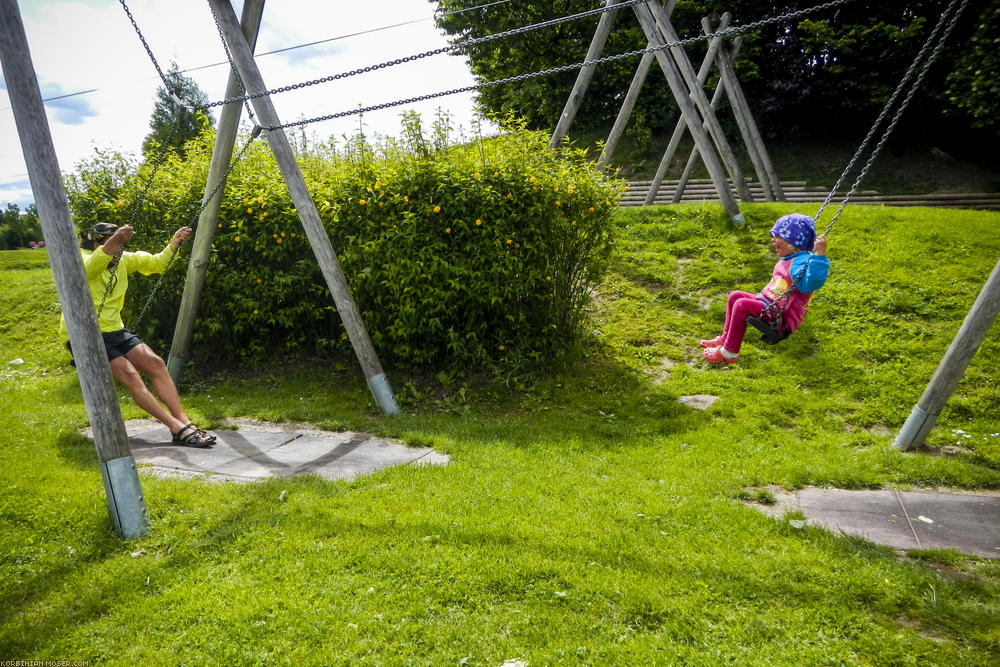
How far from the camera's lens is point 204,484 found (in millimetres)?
4809

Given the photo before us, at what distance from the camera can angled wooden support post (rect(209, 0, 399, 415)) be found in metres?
6.21

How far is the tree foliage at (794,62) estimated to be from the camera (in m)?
18.6

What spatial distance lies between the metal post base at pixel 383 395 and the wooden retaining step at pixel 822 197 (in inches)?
430

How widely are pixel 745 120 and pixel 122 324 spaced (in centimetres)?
1167

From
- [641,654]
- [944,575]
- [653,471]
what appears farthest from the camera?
[653,471]

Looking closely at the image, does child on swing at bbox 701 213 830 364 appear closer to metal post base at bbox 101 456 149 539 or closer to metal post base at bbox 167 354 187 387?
metal post base at bbox 101 456 149 539

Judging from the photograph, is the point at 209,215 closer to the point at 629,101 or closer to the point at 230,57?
the point at 230,57

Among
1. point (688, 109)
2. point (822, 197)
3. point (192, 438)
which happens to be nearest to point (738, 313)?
Answer: point (192, 438)

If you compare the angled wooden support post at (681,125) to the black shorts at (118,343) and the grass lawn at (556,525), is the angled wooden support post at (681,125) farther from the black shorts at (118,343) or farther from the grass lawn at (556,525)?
the black shorts at (118,343)

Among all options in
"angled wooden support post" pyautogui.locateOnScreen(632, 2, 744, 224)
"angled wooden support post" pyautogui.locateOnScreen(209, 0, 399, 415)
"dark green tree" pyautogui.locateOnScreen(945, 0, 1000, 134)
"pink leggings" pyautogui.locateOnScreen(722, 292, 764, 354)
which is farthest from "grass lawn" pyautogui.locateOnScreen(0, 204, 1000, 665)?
"dark green tree" pyautogui.locateOnScreen(945, 0, 1000, 134)

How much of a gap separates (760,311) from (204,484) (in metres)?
4.43

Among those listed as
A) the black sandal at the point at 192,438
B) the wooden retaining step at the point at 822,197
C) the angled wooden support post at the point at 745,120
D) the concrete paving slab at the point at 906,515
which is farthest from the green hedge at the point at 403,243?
the wooden retaining step at the point at 822,197

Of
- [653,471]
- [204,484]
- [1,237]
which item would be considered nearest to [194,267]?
[204,484]

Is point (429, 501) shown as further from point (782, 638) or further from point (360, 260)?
point (360, 260)
